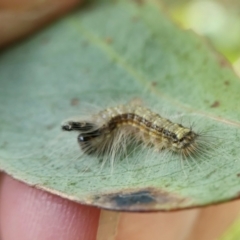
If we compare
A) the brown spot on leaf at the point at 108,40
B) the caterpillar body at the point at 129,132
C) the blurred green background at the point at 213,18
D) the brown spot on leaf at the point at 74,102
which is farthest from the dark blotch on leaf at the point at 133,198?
the blurred green background at the point at 213,18

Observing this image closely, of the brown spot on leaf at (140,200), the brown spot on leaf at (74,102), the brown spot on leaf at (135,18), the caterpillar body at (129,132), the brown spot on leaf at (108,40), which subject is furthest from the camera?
the brown spot on leaf at (135,18)

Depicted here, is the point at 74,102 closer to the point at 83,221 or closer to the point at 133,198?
the point at 83,221

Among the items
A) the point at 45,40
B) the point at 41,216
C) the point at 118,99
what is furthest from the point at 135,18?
the point at 41,216

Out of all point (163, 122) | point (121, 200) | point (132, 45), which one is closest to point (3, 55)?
point (132, 45)

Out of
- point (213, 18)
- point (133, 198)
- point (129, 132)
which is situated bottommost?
point (133, 198)

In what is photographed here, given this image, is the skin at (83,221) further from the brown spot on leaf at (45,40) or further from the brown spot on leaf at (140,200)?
the brown spot on leaf at (140,200)

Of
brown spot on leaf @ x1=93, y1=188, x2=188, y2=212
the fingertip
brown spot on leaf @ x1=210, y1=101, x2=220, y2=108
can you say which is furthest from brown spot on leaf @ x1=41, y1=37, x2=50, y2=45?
brown spot on leaf @ x1=93, y1=188, x2=188, y2=212
